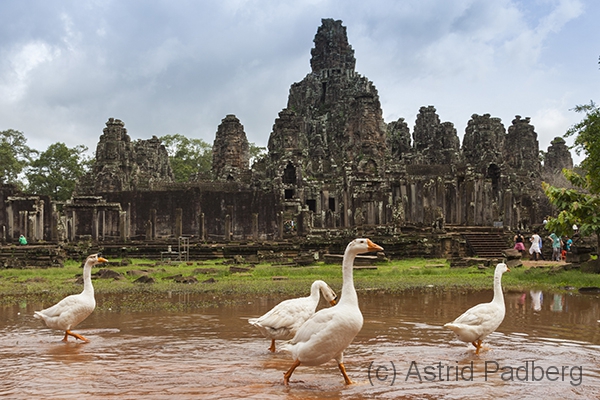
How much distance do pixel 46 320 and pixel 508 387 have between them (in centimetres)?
608

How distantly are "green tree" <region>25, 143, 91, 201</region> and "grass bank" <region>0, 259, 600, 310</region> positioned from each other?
38956 millimetres

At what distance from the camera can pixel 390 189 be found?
4006 centimetres

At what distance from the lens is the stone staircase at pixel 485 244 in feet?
92.2

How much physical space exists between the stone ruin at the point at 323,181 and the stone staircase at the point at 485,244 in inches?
63.2

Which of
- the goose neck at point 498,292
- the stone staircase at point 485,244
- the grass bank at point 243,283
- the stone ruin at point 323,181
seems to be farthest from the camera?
the stone ruin at point 323,181

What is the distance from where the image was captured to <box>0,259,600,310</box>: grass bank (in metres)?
14.2

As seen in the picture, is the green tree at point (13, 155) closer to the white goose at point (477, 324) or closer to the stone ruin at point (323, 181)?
the stone ruin at point (323, 181)

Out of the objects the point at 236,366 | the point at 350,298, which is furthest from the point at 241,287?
the point at 350,298

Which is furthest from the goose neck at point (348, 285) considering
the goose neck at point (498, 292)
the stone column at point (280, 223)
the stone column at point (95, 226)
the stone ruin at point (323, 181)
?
the stone column at point (95, 226)

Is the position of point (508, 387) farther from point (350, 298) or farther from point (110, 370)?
point (110, 370)

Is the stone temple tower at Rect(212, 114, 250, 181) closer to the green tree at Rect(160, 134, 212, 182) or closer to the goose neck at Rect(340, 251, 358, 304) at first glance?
the green tree at Rect(160, 134, 212, 182)

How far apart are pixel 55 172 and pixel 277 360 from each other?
2231 inches

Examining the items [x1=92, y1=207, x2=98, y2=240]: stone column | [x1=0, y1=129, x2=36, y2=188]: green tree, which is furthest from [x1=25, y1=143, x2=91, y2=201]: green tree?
[x1=92, y1=207, x2=98, y2=240]: stone column

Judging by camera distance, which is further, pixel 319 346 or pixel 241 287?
pixel 241 287
